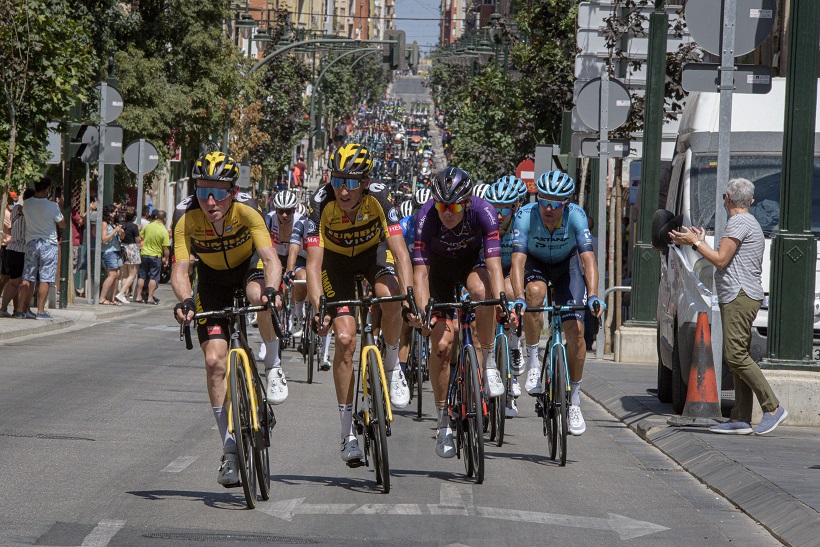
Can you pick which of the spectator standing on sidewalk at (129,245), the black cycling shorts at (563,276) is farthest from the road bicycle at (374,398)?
the spectator standing on sidewalk at (129,245)

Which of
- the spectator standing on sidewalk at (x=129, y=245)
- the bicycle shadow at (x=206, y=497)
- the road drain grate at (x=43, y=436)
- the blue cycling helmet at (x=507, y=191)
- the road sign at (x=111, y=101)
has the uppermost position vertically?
the road sign at (x=111, y=101)

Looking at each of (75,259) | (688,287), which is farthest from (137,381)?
(75,259)

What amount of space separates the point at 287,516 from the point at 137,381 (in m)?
7.58

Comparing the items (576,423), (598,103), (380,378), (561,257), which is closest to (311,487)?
(380,378)

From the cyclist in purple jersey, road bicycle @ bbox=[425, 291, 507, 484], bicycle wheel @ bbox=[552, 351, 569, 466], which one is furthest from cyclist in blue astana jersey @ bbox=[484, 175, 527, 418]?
road bicycle @ bbox=[425, 291, 507, 484]

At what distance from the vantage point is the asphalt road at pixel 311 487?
7.51m

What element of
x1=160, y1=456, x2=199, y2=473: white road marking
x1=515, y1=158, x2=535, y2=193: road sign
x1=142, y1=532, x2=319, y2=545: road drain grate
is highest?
x1=515, y1=158, x2=535, y2=193: road sign

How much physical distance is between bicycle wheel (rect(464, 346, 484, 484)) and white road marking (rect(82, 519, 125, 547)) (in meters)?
2.39

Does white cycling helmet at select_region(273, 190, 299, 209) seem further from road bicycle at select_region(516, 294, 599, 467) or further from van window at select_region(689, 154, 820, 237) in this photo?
road bicycle at select_region(516, 294, 599, 467)

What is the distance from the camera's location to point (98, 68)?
3303 centimetres

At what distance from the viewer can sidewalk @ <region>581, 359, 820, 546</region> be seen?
8103 mm

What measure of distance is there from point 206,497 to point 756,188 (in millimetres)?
7657

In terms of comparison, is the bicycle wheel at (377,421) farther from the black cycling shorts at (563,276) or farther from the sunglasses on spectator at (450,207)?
the black cycling shorts at (563,276)

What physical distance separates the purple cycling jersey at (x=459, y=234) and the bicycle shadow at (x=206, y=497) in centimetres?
206
